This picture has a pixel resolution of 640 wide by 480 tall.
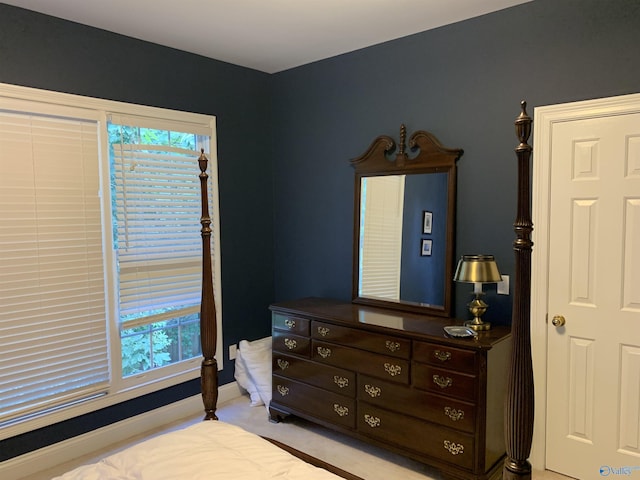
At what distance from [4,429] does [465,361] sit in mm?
2736

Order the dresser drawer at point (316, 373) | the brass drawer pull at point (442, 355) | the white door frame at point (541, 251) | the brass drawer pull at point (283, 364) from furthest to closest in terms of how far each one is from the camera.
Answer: the brass drawer pull at point (283, 364) < the dresser drawer at point (316, 373) < the white door frame at point (541, 251) < the brass drawer pull at point (442, 355)

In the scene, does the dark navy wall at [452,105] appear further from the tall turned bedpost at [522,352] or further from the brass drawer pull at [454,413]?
the tall turned bedpost at [522,352]

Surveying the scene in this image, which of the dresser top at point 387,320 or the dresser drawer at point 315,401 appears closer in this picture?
the dresser top at point 387,320

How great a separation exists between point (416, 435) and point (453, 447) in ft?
0.77

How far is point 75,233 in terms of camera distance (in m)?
3.01

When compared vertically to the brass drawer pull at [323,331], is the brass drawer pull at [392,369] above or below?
below

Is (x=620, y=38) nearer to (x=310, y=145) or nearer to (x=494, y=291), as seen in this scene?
(x=494, y=291)

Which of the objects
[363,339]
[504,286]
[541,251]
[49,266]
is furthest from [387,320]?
[49,266]

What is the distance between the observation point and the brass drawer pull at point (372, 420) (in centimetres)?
293

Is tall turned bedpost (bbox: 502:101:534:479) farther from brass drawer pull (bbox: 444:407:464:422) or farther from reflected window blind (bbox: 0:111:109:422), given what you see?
reflected window blind (bbox: 0:111:109:422)

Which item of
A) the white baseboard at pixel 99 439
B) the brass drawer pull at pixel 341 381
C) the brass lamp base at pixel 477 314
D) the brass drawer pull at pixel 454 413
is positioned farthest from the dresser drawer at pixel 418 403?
the white baseboard at pixel 99 439

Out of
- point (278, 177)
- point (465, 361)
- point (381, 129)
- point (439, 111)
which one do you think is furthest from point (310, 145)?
point (465, 361)

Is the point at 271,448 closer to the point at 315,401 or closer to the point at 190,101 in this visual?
the point at 315,401

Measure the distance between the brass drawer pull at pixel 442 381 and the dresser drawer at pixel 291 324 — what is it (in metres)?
1.01
